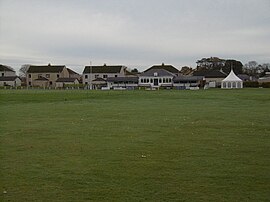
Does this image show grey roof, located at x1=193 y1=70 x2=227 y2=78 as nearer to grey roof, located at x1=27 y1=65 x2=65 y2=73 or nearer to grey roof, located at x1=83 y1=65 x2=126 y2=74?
grey roof, located at x1=83 y1=65 x2=126 y2=74

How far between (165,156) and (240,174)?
2361mm

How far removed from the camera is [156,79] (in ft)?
393

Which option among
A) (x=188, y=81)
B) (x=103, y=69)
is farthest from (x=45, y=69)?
(x=188, y=81)

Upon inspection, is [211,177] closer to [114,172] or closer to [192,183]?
[192,183]

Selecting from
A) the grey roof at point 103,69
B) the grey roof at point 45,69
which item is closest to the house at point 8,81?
the grey roof at point 45,69

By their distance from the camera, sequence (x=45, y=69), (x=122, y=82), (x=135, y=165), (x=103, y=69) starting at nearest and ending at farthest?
(x=135, y=165)
(x=122, y=82)
(x=103, y=69)
(x=45, y=69)

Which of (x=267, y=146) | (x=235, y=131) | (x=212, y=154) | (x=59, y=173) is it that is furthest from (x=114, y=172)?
(x=235, y=131)

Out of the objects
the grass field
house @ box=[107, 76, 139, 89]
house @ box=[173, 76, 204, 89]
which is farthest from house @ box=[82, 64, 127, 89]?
the grass field

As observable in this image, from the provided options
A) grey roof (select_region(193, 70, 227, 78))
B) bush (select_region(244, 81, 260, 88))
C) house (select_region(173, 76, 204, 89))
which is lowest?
bush (select_region(244, 81, 260, 88))

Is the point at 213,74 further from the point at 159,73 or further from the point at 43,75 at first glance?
the point at 43,75

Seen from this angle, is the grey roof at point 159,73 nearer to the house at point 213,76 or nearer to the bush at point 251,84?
the house at point 213,76

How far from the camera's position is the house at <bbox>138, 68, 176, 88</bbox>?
119 m

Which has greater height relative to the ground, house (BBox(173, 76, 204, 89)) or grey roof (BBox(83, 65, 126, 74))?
grey roof (BBox(83, 65, 126, 74))

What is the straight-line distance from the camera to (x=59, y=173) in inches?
339
